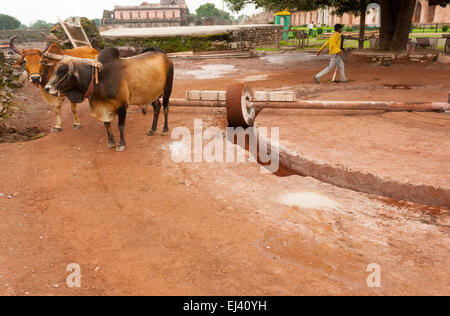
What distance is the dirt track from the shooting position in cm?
268

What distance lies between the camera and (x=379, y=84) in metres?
9.59

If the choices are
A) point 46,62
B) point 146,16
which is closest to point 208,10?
point 146,16

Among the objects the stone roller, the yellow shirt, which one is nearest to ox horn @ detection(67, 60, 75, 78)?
the stone roller

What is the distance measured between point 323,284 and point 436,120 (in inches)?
192

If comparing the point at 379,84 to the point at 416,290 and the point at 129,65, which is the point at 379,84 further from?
the point at 416,290

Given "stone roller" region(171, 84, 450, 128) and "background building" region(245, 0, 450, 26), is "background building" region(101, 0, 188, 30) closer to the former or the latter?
"background building" region(245, 0, 450, 26)

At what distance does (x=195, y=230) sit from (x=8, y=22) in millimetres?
84504

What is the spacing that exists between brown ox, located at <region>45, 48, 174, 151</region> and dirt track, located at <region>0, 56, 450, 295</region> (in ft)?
2.51

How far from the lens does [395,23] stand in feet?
44.2

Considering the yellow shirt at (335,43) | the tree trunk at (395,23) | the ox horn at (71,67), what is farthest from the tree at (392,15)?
the ox horn at (71,67)
